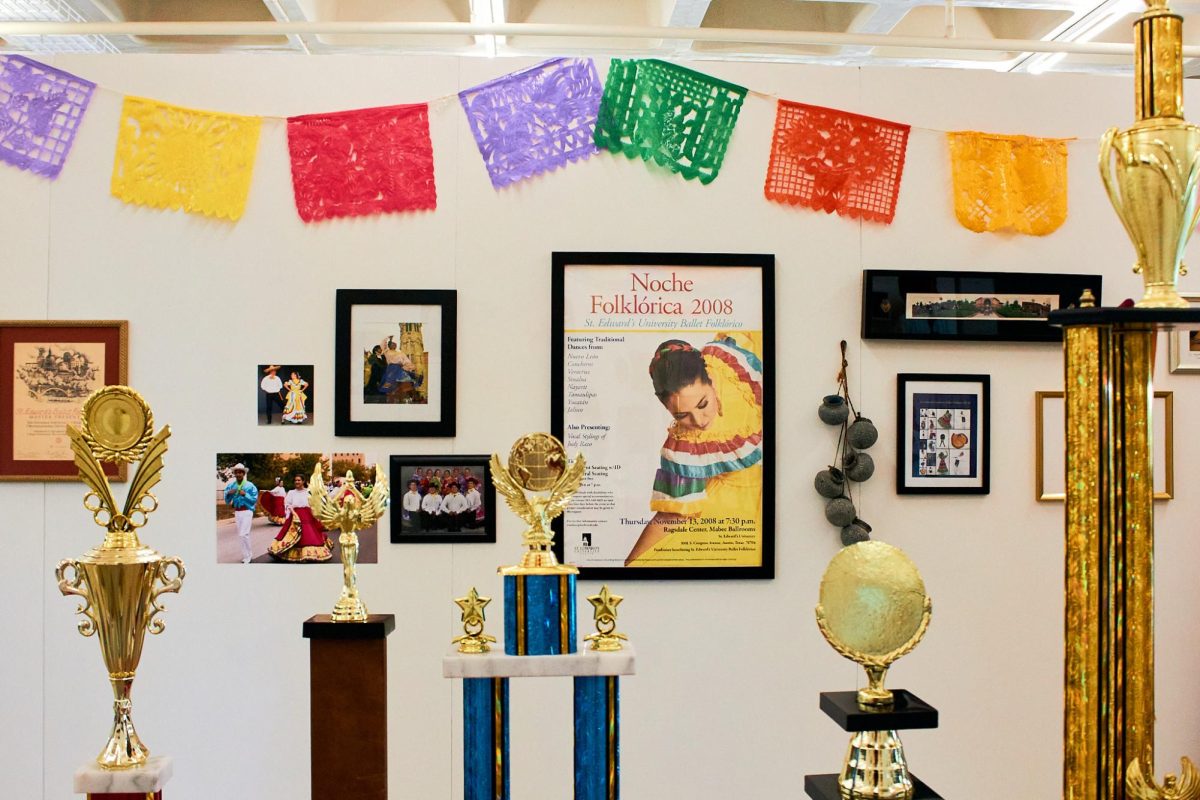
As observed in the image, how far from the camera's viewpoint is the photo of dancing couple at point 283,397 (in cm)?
281

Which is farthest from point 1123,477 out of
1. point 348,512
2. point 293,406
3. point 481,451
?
point 293,406

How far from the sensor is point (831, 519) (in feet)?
9.33

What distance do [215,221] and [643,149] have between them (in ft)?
4.02

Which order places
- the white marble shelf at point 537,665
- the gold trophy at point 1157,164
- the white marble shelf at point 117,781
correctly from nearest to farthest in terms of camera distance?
the gold trophy at point 1157,164
the white marble shelf at point 117,781
the white marble shelf at point 537,665

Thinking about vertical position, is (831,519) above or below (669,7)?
below

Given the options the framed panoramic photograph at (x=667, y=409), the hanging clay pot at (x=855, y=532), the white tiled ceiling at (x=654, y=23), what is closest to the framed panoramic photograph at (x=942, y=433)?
the hanging clay pot at (x=855, y=532)

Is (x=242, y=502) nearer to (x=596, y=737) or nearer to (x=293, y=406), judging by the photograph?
(x=293, y=406)

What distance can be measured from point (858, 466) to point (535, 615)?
1.25m

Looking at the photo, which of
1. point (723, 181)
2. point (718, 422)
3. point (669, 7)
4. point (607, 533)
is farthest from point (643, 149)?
point (607, 533)

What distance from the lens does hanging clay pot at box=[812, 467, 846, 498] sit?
2836 millimetres

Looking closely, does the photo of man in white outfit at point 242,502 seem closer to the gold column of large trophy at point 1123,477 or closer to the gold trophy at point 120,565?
the gold trophy at point 120,565

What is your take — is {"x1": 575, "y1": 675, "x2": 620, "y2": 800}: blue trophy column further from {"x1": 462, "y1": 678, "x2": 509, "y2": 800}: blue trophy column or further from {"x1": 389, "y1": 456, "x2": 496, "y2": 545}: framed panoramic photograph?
{"x1": 389, "y1": 456, "x2": 496, "y2": 545}: framed panoramic photograph

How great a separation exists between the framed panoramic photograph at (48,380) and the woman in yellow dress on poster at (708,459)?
59.8 inches

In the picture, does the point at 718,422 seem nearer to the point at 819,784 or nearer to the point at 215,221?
the point at 819,784
